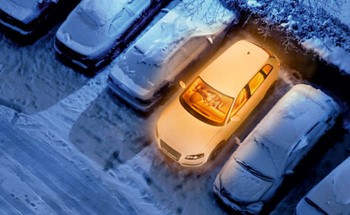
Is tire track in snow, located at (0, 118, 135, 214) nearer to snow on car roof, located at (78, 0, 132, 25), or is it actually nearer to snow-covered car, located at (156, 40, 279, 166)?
snow-covered car, located at (156, 40, 279, 166)

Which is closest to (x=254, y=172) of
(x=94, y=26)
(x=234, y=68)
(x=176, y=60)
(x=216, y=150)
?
(x=216, y=150)

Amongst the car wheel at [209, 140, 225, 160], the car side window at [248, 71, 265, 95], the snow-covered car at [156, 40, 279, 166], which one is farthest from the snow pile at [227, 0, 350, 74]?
the car wheel at [209, 140, 225, 160]

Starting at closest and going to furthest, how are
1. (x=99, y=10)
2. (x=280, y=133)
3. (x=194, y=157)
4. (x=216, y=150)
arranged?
(x=280, y=133), (x=194, y=157), (x=216, y=150), (x=99, y=10)

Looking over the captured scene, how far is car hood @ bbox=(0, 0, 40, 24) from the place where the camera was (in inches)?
523

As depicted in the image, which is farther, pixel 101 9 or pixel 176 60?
pixel 101 9

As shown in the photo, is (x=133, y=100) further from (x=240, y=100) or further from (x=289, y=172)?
(x=289, y=172)

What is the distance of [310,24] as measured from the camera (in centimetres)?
1334

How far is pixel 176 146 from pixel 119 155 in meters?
1.40

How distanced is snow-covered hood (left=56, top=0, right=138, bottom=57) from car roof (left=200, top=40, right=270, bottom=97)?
2.40 metres

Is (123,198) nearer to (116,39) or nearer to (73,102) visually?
(73,102)

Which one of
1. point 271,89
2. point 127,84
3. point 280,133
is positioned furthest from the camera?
point 271,89

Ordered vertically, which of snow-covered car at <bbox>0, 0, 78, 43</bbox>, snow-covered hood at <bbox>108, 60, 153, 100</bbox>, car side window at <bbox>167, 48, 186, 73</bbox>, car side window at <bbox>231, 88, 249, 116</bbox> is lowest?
snow-covered car at <bbox>0, 0, 78, 43</bbox>

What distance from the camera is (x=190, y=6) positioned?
13359 millimetres

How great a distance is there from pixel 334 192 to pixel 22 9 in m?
8.15
